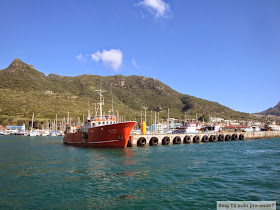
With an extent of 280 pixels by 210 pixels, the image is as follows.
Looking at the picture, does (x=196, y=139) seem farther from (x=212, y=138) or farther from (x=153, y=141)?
(x=153, y=141)

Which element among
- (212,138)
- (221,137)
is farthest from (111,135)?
(221,137)

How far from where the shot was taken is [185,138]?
52.9m

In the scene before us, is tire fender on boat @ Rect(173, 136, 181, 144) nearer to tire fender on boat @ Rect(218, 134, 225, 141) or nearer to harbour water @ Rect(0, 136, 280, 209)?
tire fender on boat @ Rect(218, 134, 225, 141)

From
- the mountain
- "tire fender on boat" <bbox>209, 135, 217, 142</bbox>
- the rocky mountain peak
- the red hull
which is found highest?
the rocky mountain peak

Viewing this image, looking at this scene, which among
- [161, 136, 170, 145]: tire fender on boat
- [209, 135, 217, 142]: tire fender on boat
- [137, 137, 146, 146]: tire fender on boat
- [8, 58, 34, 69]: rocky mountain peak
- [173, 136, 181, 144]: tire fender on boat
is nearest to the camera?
[137, 137, 146, 146]: tire fender on boat

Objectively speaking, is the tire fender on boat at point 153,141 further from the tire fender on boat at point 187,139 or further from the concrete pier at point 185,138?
the tire fender on boat at point 187,139

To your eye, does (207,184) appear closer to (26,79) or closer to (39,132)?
(39,132)

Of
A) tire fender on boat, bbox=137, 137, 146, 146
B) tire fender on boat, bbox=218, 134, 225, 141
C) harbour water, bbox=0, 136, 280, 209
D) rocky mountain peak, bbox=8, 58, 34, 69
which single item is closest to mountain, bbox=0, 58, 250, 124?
rocky mountain peak, bbox=8, 58, 34, 69

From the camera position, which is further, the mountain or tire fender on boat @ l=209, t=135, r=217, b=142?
the mountain

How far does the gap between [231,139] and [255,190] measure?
172 ft

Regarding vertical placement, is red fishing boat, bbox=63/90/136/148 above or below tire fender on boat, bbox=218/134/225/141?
above

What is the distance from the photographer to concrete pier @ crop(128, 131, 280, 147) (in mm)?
44000

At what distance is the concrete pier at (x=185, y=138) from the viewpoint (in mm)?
44000

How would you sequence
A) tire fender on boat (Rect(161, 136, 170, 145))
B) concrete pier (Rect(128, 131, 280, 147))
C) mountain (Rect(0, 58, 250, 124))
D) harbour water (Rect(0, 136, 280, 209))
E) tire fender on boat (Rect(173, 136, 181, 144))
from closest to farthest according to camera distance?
1. harbour water (Rect(0, 136, 280, 209))
2. concrete pier (Rect(128, 131, 280, 147))
3. tire fender on boat (Rect(161, 136, 170, 145))
4. tire fender on boat (Rect(173, 136, 181, 144))
5. mountain (Rect(0, 58, 250, 124))
